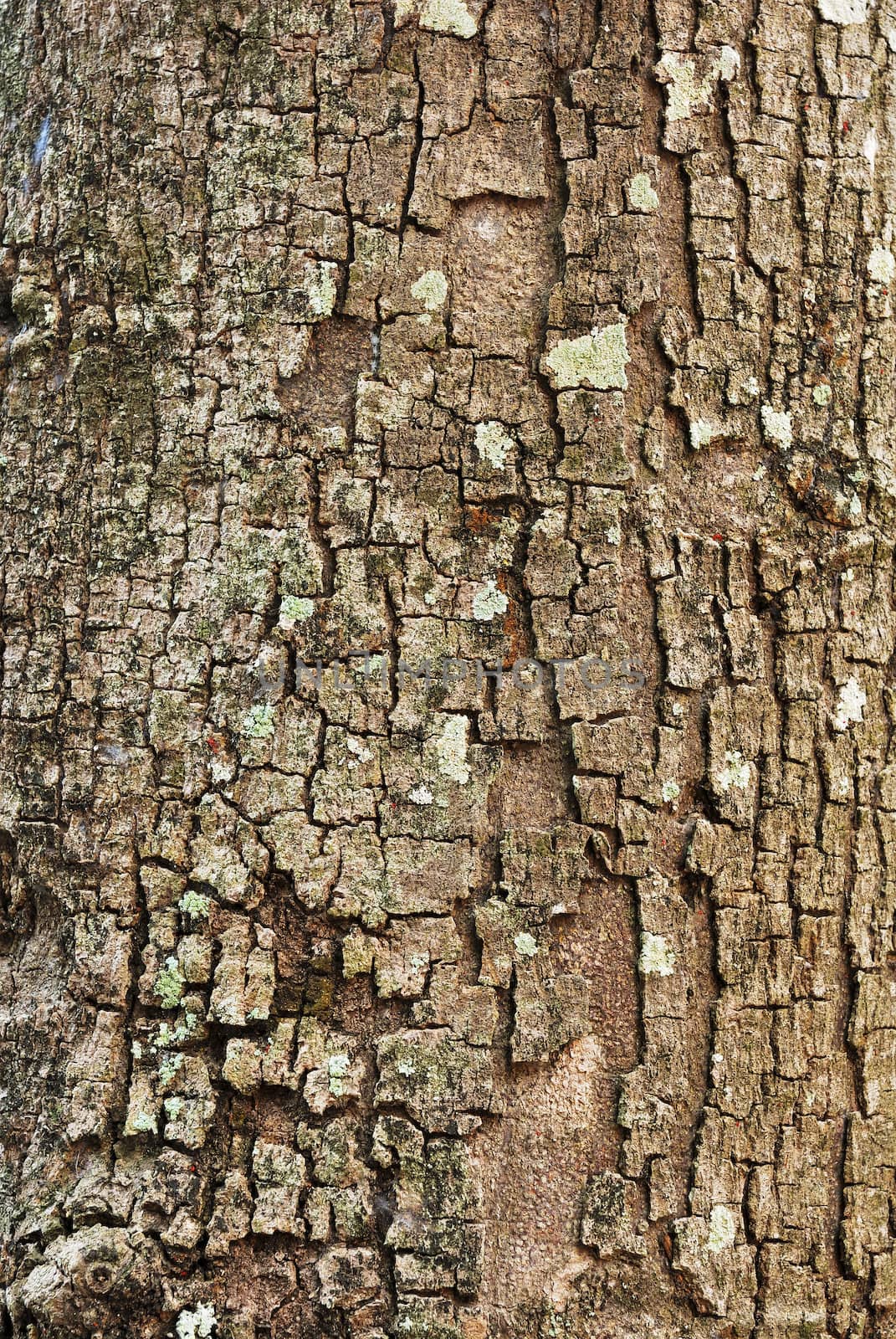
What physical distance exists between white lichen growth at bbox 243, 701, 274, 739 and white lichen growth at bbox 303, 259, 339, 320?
2.09 feet

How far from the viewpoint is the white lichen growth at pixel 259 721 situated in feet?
5.81

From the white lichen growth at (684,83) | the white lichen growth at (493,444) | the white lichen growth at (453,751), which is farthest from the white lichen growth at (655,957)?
the white lichen growth at (684,83)

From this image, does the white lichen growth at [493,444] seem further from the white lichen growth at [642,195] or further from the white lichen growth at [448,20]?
the white lichen growth at [448,20]

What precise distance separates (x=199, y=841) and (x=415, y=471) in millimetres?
670

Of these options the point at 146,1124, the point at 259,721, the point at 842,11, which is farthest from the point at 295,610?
the point at 842,11

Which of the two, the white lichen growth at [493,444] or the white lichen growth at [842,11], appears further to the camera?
the white lichen growth at [842,11]

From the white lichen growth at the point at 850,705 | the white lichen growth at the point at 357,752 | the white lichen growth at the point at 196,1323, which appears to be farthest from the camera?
the white lichen growth at the point at 850,705

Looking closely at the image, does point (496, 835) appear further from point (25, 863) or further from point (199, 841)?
point (25, 863)

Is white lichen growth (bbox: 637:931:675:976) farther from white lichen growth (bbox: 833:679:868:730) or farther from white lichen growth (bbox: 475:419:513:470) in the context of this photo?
white lichen growth (bbox: 475:419:513:470)

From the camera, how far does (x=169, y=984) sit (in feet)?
5.73

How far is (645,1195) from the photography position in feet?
5.57

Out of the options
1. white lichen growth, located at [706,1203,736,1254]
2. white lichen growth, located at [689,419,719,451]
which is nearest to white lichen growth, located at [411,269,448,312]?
white lichen growth, located at [689,419,719,451]

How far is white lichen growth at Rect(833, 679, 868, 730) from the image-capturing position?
185 centimetres

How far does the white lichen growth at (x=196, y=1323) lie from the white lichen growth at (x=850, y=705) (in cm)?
131
